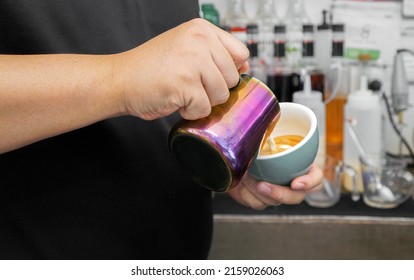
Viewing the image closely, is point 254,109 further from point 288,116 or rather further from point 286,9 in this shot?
point 286,9

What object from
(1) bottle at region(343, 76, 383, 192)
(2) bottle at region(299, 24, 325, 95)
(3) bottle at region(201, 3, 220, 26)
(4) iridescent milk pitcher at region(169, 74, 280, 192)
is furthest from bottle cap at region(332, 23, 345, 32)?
(4) iridescent milk pitcher at region(169, 74, 280, 192)

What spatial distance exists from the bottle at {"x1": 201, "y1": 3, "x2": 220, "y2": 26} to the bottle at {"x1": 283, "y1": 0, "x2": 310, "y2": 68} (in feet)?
0.92

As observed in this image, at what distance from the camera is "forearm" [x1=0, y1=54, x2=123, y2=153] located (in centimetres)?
65

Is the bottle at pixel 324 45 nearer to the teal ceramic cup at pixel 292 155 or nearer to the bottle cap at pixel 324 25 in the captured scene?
the bottle cap at pixel 324 25

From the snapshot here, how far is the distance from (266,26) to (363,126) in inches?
23.0

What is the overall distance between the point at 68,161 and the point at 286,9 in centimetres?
158

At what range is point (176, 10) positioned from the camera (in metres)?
1.06

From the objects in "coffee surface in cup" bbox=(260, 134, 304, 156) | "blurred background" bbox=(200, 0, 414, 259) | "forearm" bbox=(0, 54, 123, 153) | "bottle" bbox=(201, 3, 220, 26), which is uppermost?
"forearm" bbox=(0, 54, 123, 153)

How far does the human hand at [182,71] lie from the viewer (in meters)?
0.64

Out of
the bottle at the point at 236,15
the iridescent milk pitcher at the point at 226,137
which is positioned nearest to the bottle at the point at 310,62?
the bottle at the point at 236,15

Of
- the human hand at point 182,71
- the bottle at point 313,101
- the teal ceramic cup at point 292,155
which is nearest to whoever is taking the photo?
the human hand at point 182,71

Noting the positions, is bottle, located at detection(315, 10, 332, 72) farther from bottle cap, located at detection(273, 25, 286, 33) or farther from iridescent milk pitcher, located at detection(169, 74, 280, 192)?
iridescent milk pitcher, located at detection(169, 74, 280, 192)

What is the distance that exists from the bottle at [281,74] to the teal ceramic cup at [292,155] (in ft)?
3.29
